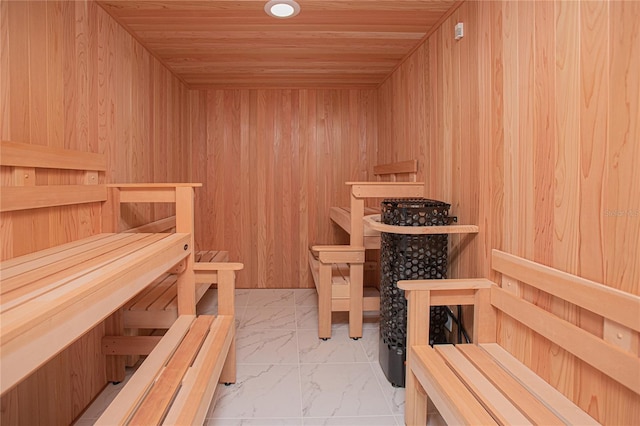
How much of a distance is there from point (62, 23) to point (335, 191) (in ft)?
8.53

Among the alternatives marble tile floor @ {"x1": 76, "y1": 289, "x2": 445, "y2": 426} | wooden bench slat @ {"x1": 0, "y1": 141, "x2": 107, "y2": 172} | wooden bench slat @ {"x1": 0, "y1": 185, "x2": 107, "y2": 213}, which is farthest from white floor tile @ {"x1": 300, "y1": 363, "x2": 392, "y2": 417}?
wooden bench slat @ {"x1": 0, "y1": 141, "x2": 107, "y2": 172}

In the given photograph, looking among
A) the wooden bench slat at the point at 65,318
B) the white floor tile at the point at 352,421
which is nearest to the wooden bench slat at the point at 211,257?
the white floor tile at the point at 352,421

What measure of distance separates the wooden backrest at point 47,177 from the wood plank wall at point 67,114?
0.11ft

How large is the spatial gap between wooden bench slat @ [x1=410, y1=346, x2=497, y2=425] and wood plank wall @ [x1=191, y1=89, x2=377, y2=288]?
94.6 inches

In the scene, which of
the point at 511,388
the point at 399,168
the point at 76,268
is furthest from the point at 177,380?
the point at 399,168

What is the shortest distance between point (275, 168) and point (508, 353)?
109 inches

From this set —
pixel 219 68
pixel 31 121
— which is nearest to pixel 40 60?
pixel 31 121

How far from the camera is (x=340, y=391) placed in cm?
200

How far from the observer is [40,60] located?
5.23 feet

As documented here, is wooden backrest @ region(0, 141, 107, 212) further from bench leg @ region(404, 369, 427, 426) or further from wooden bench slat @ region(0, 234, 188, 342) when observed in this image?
bench leg @ region(404, 369, 427, 426)

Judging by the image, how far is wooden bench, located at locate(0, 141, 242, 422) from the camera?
0.76 metres

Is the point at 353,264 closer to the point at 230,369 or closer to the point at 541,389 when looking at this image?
the point at 230,369

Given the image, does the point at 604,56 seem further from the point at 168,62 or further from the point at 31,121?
the point at 168,62

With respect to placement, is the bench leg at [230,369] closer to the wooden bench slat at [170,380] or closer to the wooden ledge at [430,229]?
the wooden bench slat at [170,380]
